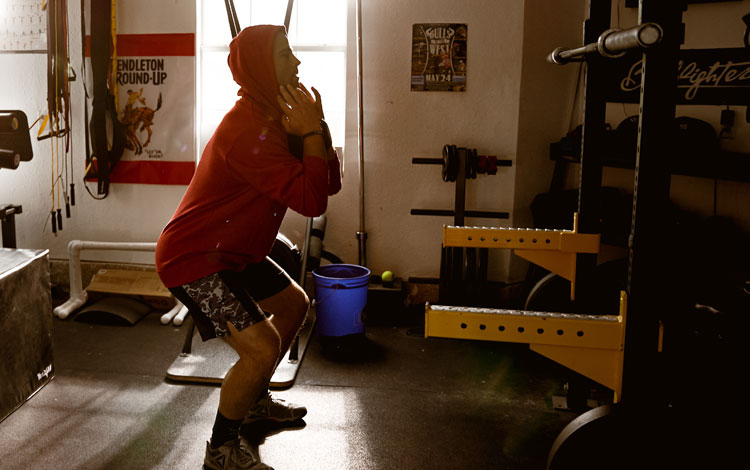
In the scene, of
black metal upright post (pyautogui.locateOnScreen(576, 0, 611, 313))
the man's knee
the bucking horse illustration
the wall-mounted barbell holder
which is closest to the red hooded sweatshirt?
the man's knee

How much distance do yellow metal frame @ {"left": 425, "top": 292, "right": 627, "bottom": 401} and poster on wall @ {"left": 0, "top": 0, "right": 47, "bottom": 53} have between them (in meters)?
3.64

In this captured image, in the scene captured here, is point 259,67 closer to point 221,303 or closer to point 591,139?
point 221,303

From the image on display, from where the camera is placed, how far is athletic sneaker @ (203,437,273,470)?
231 cm

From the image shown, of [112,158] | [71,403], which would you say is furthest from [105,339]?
[112,158]

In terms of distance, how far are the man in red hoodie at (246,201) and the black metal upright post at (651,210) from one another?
0.96 m

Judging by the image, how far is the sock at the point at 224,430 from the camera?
7.57ft

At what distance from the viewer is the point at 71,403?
2.90m

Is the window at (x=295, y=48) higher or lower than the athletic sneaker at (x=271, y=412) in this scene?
higher

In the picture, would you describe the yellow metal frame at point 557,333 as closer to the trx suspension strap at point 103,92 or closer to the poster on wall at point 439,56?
the poster on wall at point 439,56

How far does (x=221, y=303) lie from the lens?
7.09 ft

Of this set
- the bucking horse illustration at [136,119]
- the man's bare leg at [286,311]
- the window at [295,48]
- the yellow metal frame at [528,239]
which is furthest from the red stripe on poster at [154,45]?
the yellow metal frame at [528,239]

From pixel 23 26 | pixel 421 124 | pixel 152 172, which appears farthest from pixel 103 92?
pixel 421 124

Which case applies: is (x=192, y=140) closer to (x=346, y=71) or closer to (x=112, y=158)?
(x=112, y=158)

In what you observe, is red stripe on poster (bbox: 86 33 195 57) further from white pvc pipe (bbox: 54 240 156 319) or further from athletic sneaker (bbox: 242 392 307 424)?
→ athletic sneaker (bbox: 242 392 307 424)
